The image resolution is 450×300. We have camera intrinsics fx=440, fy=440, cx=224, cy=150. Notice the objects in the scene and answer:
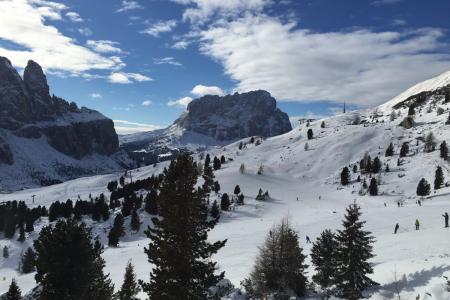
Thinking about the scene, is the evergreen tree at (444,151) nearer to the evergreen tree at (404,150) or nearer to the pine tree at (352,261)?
the evergreen tree at (404,150)

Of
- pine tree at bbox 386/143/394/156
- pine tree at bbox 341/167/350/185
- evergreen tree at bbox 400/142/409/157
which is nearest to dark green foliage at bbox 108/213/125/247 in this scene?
pine tree at bbox 341/167/350/185

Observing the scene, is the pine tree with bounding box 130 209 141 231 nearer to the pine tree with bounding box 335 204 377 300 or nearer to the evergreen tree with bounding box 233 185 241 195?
the evergreen tree with bounding box 233 185 241 195

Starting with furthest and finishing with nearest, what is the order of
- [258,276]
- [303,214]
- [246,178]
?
1. [246,178]
2. [303,214]
3. [258,276]

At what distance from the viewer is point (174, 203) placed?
20.7 meters

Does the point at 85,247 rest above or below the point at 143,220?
above

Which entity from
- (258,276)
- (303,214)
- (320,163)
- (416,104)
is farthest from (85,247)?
(416,104)

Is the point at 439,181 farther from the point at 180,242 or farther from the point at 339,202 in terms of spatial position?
the point at 180,242

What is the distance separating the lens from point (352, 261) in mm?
27219

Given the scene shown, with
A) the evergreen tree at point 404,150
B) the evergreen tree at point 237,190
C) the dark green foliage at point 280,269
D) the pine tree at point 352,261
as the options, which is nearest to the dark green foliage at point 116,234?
the evergreen tree at point 237,190

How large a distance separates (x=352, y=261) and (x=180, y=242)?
12.3m

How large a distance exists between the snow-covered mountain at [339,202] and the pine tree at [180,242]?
34.4 ft

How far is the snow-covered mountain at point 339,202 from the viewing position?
2934 cm

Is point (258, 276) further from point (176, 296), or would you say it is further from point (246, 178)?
point (246, 178)

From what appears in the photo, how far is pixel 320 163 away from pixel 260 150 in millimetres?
42976
